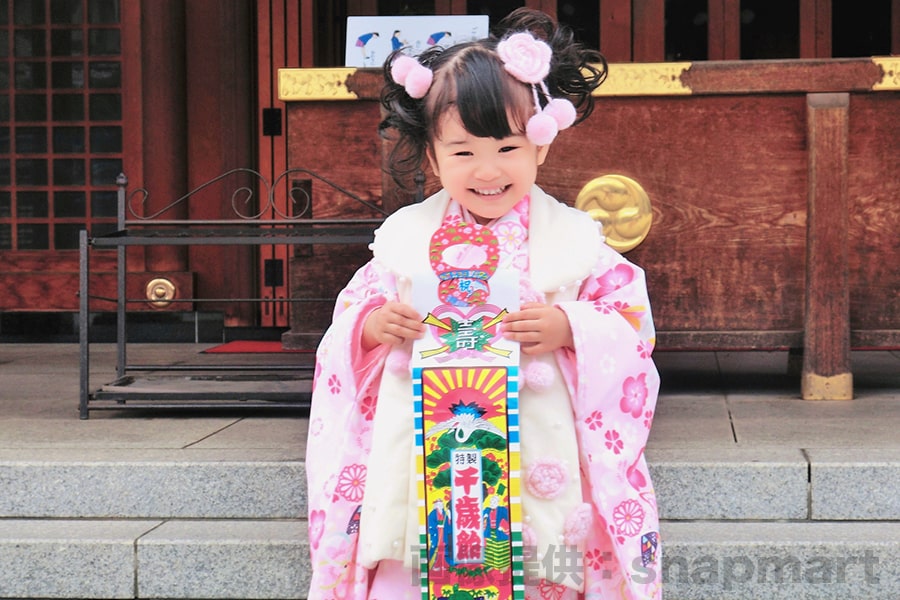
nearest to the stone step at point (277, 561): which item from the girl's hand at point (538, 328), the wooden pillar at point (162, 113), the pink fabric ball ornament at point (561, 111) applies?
the girl's hand at point (538, 328)

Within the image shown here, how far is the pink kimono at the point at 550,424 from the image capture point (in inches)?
79.5

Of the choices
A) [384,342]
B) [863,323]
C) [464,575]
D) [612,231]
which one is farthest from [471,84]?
[863,323]

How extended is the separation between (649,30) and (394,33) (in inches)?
106

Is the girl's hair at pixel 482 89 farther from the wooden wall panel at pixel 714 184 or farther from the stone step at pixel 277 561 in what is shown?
the wooden wall panel at pixel 714 184

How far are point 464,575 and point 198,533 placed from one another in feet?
3.60

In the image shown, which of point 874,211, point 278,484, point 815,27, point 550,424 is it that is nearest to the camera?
point 550,424

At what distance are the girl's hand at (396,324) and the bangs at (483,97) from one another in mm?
363

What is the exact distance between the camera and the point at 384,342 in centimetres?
204

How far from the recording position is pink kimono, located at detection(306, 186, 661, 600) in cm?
202

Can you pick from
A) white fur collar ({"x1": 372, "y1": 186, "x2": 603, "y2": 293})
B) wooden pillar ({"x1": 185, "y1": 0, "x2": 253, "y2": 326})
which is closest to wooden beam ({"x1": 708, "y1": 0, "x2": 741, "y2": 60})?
wooden pillar ({"x1": 185, "y1": 0, "x2": 253, "y2": 326})

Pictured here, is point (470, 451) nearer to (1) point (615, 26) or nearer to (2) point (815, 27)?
(1) point (615, 26)

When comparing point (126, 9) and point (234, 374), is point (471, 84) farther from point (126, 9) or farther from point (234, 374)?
point (126, 9)

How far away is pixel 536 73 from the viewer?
2.01 metres

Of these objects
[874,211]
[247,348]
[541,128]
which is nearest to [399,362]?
[541,128]
